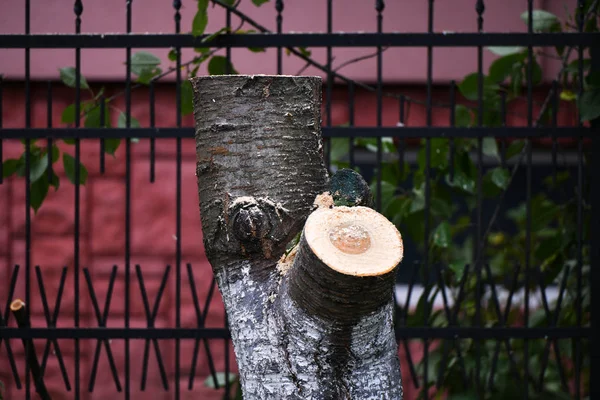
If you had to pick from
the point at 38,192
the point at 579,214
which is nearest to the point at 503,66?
the point at 579,214

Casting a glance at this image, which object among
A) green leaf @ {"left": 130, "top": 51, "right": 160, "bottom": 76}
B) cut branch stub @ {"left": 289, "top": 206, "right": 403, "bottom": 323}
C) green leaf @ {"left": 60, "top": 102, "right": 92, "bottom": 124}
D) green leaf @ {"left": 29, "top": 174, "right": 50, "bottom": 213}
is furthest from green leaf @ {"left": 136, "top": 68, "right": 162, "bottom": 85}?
cut branch stub @ {"left": 289, "top": 206, "right": 403, "bottom": 323}

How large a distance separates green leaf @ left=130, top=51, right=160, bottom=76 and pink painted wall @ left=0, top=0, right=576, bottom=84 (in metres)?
0.99

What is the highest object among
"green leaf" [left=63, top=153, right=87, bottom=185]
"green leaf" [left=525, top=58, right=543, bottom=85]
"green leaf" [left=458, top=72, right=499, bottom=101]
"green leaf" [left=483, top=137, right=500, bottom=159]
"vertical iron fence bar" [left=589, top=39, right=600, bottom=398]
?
"green leaf" [left=525, top=58, right=543, bottom=85]

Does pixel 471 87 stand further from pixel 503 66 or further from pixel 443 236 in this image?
pixel 443 236

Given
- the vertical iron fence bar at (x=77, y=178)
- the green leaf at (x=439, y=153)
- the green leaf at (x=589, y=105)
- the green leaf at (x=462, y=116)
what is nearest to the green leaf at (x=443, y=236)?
the green leaf at (x=439, y=153)

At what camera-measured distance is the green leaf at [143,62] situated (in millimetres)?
2246

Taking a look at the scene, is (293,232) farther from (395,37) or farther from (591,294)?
(591,294)

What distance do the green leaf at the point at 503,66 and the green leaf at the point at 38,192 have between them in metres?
1.46

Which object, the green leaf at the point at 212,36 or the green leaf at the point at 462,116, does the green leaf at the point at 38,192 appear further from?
the green leaf at the point at 462,116

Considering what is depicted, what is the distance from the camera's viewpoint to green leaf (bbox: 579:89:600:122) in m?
2.11

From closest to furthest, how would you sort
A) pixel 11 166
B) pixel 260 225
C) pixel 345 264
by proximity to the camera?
pixel 345 264
pixel 260 225
pixel 11 166

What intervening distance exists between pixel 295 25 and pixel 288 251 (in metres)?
2.40

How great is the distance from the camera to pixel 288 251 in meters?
1.10

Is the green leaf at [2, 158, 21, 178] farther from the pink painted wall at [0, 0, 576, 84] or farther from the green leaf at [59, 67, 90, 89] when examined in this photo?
the pink painted wall at [0, 0, 576, 84]
